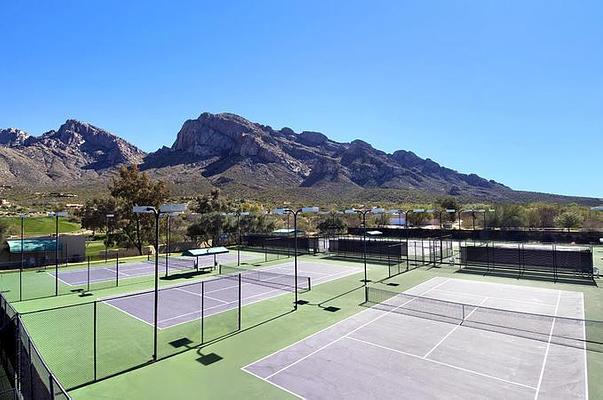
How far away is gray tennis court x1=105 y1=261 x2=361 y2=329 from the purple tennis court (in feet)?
23.8

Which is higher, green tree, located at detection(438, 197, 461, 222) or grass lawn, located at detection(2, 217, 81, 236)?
green tree, located at detection(438, 197, 461, 222)

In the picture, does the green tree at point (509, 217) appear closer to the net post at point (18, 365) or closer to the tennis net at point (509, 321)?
the tennis net at point (509, 321)

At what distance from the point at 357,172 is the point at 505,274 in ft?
355

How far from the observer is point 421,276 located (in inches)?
1137

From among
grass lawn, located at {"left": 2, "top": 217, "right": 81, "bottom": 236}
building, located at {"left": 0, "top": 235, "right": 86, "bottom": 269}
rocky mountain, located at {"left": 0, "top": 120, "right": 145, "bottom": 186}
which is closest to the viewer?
building, located at {"left": 0, "top": 235, "right": 86, "bottom": 269}

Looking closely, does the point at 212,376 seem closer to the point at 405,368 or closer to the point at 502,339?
the point at 405,368

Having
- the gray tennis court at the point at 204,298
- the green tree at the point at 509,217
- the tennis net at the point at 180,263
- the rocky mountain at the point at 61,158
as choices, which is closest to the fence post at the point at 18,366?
the gray tennis court at the point at 204,298

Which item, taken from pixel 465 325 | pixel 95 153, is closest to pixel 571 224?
pixel 465 325

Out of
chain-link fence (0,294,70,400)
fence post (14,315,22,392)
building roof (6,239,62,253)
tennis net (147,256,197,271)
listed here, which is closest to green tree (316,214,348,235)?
tennis net (147,256,197,271)

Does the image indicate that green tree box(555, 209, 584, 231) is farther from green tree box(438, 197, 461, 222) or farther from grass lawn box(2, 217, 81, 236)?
grass lawn box(2, 217, 81, 236)

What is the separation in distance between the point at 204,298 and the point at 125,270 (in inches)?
617

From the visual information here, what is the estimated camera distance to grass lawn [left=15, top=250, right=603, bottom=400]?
11297 millimetres

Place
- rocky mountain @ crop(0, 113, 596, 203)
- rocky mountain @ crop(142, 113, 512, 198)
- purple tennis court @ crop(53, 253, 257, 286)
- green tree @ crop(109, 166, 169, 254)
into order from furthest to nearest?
1. rocky mountain @ crop(142, 113, 512, 198)
2. rocky mountain @ crop(0, 113, 596, 203)
3. green tree @ crop(109, 166, 169, 254)
4. purple tennis court @ crop(53, 253, 257, 286)

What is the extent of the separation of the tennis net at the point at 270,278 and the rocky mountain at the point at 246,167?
6802 centimetres
